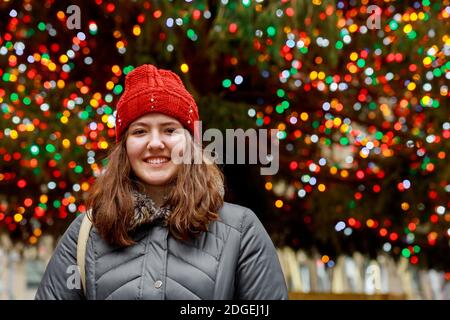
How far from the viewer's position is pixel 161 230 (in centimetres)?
234

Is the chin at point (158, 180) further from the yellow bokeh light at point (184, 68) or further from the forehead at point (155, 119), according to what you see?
the yellow bokeh light at point (184, 68)

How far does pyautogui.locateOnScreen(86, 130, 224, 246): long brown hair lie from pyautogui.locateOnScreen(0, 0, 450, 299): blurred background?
2864 mm

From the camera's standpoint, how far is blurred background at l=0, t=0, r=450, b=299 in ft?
18.2

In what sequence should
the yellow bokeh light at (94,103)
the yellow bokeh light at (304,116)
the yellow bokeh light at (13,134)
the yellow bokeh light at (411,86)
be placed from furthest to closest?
1. the yellow bokeh light at (304,116)
2. the yellow bokeh light at (411,86)
3. the yellow bokeh light at (94,103)
4. the yellow bokeh light at (13,134)

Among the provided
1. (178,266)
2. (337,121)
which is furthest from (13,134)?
(178,266)

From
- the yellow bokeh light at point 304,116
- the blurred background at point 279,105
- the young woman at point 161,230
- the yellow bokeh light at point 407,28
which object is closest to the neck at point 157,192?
the young woman at point 161,230

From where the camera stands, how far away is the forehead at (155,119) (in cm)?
250

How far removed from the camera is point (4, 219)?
6340mm

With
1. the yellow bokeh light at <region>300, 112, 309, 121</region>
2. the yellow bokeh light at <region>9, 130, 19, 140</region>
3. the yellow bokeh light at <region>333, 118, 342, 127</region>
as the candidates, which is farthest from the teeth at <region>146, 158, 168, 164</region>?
the yellow bokeh light at <region>333, 118, 342, 127</region>

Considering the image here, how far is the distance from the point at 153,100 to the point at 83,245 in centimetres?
57

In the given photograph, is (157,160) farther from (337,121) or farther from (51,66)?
(337,121)

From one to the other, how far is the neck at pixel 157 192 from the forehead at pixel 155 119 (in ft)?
0.75

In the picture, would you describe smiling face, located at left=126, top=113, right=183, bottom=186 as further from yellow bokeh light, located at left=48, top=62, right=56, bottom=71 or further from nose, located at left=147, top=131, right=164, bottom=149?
yellow bokeh light, located at left=48, top=62, right=56, bottom=71
